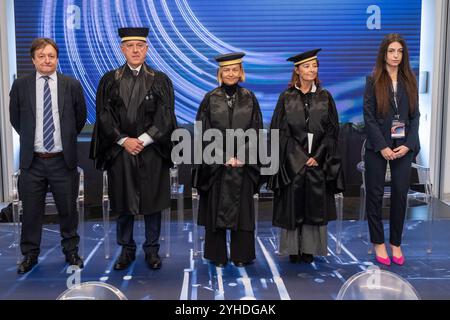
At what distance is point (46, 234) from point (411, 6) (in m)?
4.75

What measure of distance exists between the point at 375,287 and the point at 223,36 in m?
4.49

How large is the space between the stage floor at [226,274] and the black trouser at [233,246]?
7cm

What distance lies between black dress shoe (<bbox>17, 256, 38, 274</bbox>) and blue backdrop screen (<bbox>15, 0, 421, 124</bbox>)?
2.68 metres

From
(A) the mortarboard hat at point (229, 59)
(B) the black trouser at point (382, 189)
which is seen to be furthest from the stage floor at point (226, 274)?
(A) the mortarboard hat at point (229, 59)

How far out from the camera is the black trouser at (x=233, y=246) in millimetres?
3654

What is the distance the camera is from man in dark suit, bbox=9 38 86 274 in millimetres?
3461

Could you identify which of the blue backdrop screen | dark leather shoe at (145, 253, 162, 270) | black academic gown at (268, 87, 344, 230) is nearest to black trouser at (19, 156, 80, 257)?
dark leather shoe at (145, 253, 162, 270)

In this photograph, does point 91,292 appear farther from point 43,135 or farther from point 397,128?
point 397,128

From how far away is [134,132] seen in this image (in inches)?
138

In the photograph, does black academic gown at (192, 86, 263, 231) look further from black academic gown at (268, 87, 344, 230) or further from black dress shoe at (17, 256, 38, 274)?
black dress shoe at (17, 256, 38, 274)

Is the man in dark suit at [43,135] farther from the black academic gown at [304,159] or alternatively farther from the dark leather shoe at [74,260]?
the black academic gown at [304,159]

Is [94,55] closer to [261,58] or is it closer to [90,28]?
[90,28]

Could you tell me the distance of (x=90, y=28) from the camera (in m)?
5.89

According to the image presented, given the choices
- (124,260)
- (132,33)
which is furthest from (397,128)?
(124,260)
